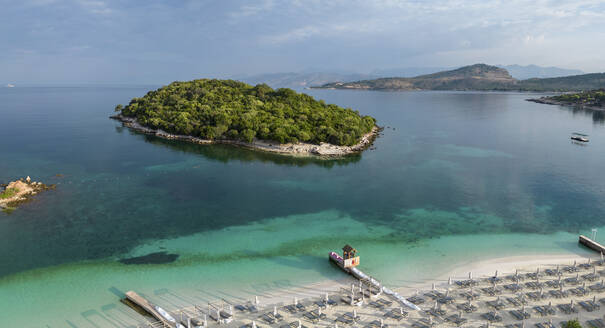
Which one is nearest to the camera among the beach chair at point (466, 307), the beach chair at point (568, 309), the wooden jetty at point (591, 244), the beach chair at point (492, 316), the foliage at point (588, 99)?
the beach chair at point (492, 316)

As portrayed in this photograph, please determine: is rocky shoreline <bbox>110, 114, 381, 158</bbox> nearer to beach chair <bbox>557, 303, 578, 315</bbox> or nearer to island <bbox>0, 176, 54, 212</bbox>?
island <bbox>0, 176, 54, 212</bbox>

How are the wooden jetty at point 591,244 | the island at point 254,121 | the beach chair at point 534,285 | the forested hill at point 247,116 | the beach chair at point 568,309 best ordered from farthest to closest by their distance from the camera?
1. the forested hill at point 247,116
2. the island at point 254,121
3. the wooden jetty at point 591,244
4. the beach chair at point 534,285
5. the beach chair at point 568,309

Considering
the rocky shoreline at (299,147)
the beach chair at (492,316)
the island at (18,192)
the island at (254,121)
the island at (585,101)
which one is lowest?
the beach chair at (492,316)

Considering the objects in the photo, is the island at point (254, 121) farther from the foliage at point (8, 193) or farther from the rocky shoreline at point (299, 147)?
the foliage at point (8, 193)

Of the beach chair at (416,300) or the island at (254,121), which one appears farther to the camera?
the island at (254,121)

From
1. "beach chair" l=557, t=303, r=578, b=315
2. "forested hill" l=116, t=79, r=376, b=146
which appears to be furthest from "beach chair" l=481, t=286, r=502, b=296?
"forested hill" l=116, t=79, r=376, b=146

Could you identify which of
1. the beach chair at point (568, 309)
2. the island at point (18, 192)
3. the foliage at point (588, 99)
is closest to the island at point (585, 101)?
the foliage at point (588, 99)

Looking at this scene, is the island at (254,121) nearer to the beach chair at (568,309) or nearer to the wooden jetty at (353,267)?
the wooden jetty at (353,267)

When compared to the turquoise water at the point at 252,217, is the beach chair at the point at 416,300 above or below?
below
